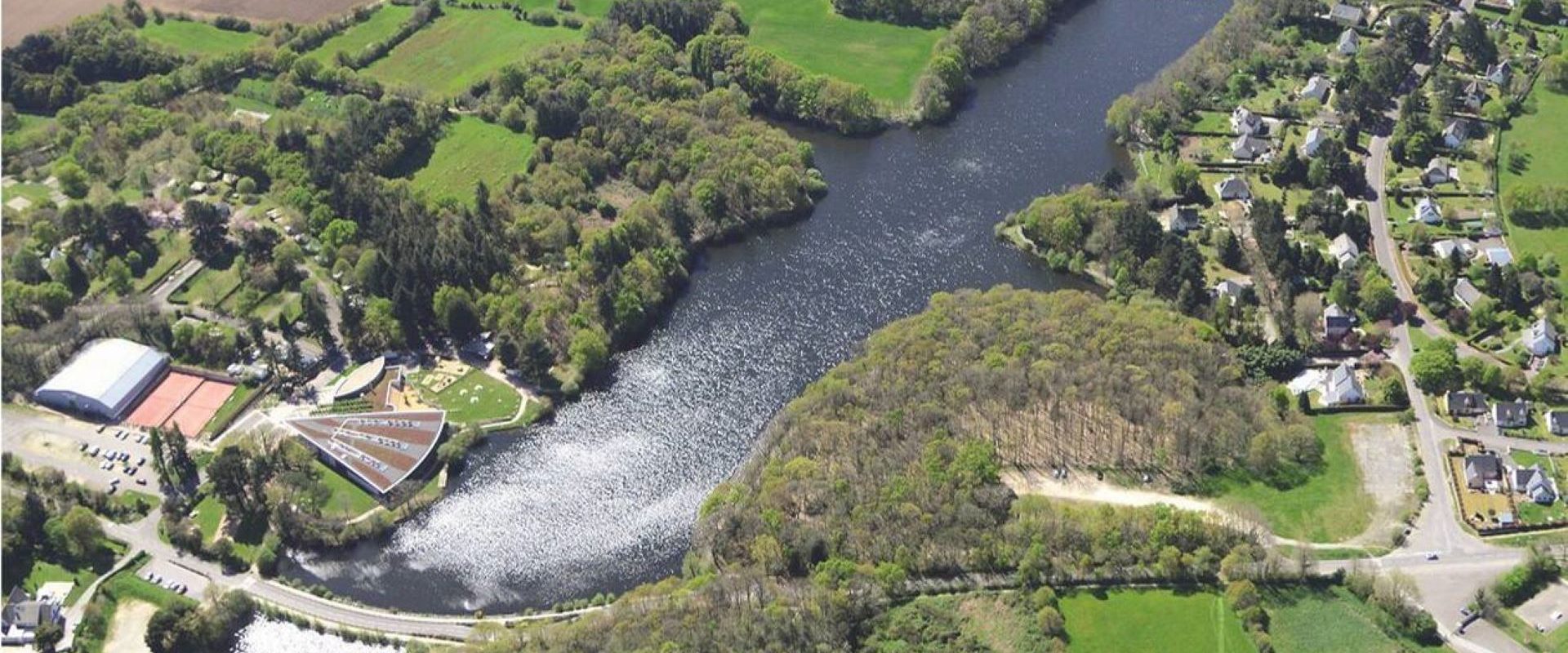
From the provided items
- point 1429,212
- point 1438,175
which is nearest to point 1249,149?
point 1438,175

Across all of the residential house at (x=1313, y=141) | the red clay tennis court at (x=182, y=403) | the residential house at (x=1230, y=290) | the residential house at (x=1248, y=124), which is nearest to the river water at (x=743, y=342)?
the residential house at (x=1230, y=290)

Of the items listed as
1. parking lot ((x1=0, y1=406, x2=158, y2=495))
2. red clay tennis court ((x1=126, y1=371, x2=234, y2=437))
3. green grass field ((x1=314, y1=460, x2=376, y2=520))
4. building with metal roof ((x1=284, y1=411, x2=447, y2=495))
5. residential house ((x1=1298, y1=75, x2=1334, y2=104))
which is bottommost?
parking lot ((x1=0, y1=406, x2=158, y2=495))

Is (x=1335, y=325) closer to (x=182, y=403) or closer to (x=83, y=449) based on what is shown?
(x=182, y=403)

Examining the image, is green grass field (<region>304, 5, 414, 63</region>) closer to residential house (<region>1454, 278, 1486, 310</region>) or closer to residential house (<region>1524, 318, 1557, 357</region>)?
residential house (<region>1454, 278, 1486, 310</region>)

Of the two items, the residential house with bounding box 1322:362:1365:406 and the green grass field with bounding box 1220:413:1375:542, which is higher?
the residential house with bounding box 1322:362:1365:406

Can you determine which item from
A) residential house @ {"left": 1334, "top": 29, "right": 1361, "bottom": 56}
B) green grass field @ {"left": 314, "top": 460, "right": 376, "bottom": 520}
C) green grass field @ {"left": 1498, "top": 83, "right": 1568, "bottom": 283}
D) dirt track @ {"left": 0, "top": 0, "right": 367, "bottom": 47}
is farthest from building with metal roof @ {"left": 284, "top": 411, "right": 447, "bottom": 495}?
residential house @ {"left": 1334, "top": 29, "right": 1361, "bottom": 56}

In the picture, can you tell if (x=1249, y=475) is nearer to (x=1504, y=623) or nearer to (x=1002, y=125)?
(x=1504, y=623)

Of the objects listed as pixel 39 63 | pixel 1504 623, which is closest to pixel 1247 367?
pixel 1504 623
